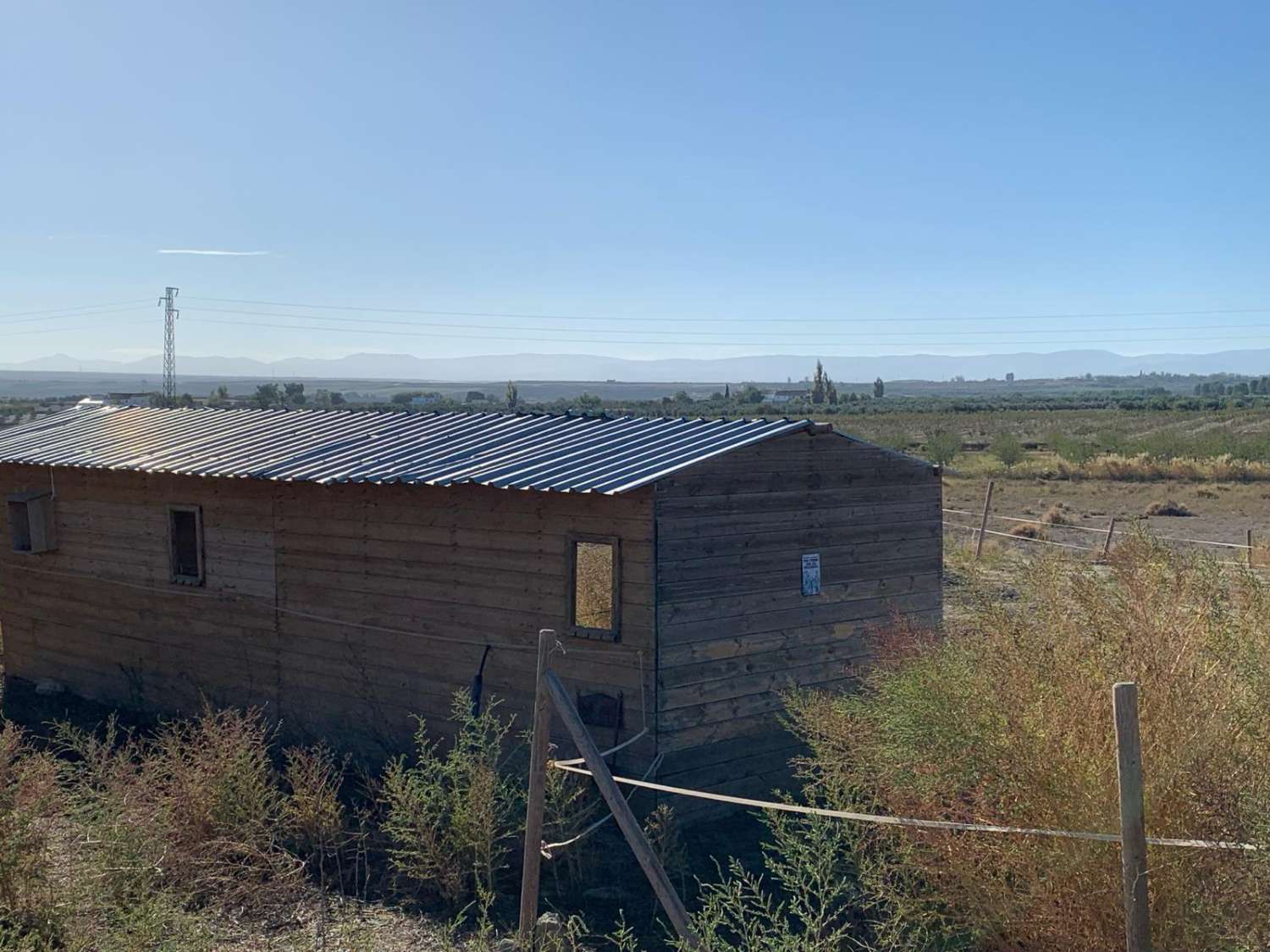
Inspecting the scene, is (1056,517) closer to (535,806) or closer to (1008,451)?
(1008,451)

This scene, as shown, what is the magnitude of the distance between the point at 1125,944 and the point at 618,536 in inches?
189

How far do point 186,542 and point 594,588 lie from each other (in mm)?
5534

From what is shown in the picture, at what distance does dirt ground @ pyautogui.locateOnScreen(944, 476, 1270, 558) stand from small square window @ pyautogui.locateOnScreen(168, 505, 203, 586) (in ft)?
58.4

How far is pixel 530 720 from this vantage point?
→ 9227 millimetres

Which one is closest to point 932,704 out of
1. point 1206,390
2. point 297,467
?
point 297,467

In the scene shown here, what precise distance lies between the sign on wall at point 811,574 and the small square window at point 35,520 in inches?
341

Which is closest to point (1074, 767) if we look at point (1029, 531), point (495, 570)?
point (495, 570)

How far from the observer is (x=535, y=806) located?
5.63 meters

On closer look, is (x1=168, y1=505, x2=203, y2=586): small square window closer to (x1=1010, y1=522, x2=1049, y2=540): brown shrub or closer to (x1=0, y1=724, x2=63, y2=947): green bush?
(x1=0, y1=724, x2=63, y2=947): green bush

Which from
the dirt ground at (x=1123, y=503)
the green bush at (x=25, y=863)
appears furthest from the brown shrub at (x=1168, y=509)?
the green bush at (x=25, y=863)

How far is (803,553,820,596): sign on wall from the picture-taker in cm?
973

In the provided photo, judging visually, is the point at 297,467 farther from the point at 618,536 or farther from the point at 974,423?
the point at 974,423

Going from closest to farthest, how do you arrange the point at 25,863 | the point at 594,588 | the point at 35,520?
the point at 25,863
the point at 594,588
the point at 35,520

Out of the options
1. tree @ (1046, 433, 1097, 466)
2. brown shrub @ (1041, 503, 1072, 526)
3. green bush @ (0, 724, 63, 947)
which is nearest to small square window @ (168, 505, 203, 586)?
green bush @ (0, 724, 63, 947)
